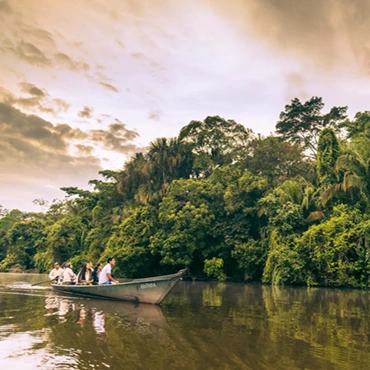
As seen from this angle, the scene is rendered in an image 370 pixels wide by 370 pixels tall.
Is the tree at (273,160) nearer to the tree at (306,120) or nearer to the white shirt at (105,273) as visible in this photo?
the tree at (306,120)

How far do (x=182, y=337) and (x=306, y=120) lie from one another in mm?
31586

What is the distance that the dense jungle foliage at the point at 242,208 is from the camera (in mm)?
20938

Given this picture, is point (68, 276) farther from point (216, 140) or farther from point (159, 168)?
point (216, 140)

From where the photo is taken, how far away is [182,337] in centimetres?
734

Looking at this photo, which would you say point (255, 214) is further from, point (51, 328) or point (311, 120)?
point (51, 328)

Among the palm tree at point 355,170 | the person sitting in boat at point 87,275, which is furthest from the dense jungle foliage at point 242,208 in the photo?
the person sitting in boat at point 87,275

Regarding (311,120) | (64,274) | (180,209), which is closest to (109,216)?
(180,209)

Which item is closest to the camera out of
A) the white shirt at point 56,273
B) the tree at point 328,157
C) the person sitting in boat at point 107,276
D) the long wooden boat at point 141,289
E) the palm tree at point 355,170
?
the long wooden boat at point 141,289

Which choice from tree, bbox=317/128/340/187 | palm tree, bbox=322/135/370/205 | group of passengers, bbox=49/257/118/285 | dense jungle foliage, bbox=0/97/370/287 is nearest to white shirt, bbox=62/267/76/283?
group of passengers, bbox=49/257/118/285

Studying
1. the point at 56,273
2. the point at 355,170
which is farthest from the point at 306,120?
the point at 56,273

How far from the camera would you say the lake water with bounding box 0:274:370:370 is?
565 centimetres

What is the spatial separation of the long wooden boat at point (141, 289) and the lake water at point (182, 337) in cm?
34

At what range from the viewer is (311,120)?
35.4 m

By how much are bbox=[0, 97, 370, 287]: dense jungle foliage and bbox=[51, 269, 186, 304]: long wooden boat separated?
11415 mm
